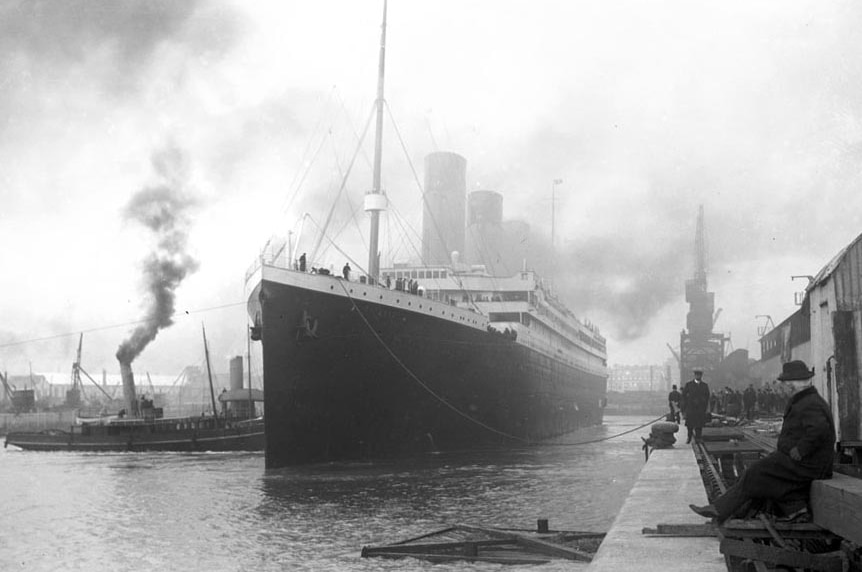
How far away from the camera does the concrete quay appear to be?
17.6 ft

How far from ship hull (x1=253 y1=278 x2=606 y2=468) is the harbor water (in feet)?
2.37

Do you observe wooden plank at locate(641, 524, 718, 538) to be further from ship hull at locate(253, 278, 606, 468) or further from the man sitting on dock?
ship hull at locate(253, 278, 606, 468)

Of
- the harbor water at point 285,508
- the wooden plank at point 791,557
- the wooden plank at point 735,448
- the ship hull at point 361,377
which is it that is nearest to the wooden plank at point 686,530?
the wooden plank at point 791,557

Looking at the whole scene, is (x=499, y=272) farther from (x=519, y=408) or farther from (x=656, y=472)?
(x=656, y=472)

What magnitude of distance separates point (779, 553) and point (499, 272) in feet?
159

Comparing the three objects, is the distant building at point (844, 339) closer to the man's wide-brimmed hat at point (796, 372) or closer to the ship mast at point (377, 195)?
the man's wide-brimmed hat at point (796, 372)

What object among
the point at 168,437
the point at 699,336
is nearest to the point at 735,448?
the point at 168,437

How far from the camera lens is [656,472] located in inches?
447

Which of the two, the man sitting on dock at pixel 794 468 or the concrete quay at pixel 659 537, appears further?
the concrete quay at pixel 659 537

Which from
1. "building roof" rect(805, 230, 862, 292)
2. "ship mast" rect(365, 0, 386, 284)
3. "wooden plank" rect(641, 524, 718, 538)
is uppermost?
"ship mast" rect(365, 0, 386, 284)

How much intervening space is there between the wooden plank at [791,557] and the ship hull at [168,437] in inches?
1453

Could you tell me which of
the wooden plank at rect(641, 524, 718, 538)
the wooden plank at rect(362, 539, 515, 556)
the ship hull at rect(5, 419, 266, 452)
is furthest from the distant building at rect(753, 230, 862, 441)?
the ship hull at rect(5, 419, 266, 452)

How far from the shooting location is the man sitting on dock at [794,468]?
5016 mm

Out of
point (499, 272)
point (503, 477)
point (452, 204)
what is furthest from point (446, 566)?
point (499, 272)
